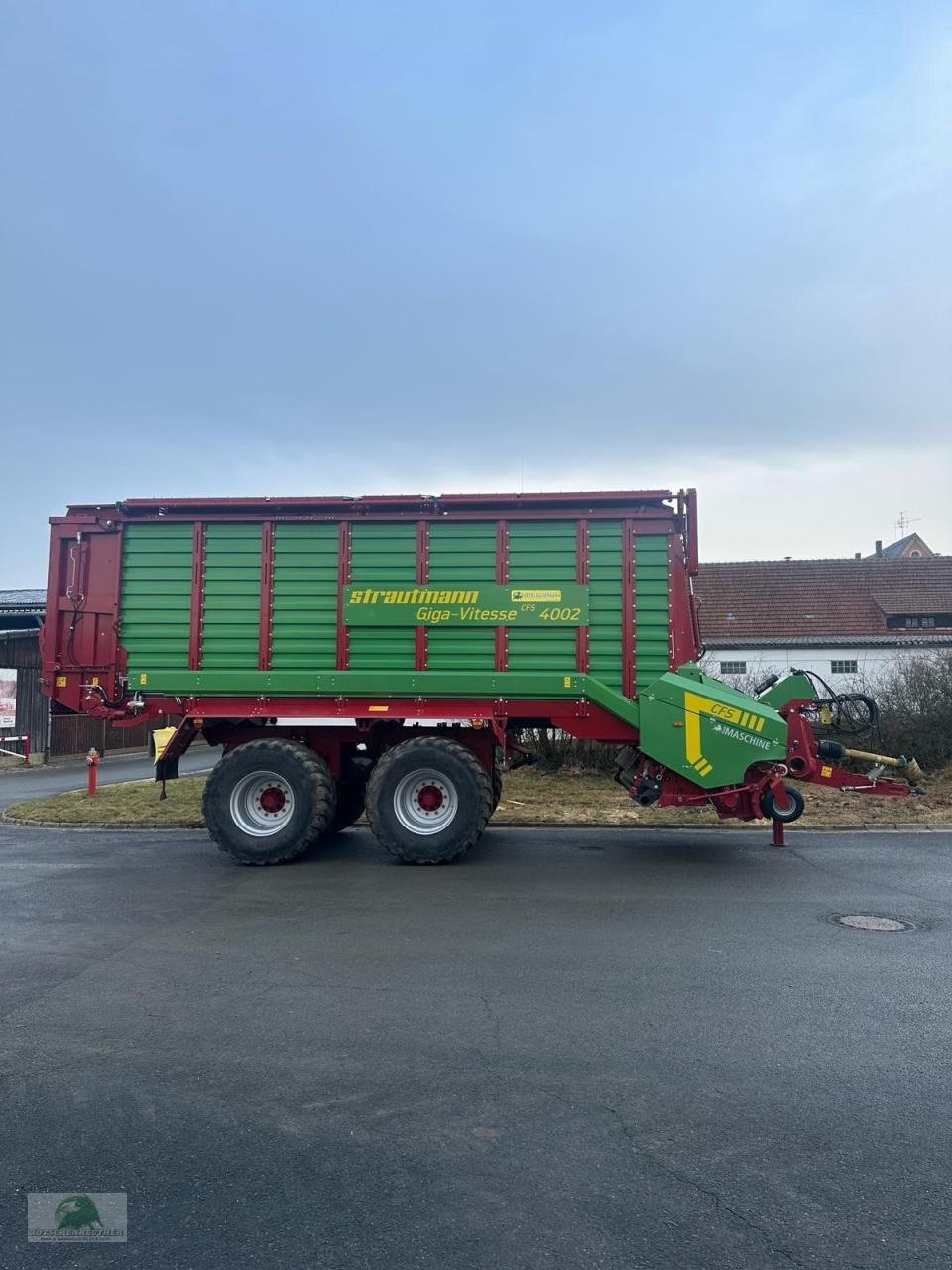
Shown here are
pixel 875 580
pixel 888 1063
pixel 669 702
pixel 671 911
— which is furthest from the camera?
pixel 875 580

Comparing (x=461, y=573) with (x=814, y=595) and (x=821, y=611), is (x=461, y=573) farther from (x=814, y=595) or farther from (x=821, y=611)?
(x=814, y=595)

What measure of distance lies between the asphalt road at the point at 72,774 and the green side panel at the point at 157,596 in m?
6.86

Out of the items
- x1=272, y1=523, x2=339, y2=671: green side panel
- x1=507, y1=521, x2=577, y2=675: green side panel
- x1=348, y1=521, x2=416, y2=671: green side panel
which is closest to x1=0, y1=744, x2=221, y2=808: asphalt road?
x1=272, y1=523, x2=339, y2=671: green side panel

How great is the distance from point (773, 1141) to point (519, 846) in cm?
629

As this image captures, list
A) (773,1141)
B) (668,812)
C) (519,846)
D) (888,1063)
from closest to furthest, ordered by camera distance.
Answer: (773,1141), (888,1063), (519,846), (668,812)

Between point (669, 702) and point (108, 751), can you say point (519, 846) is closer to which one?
point (669, 702)

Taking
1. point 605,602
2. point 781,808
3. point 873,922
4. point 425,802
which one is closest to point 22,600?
point 425,802

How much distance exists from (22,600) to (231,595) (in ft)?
86.3

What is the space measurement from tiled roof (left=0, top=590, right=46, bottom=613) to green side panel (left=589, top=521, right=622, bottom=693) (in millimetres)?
21987

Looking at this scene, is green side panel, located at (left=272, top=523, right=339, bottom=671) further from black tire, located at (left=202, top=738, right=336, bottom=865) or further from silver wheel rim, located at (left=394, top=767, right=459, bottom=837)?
silver wheel rim, located at (left=394, top=767, right=459, bottom=837)

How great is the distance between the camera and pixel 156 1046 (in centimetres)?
404

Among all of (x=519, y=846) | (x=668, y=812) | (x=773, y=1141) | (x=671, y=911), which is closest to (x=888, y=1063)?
(x=773, y=1141)

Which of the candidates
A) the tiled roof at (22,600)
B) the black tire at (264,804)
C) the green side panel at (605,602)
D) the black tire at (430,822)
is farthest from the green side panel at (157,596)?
the tiled roof at (22,600)

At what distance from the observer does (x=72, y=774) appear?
784 inches
